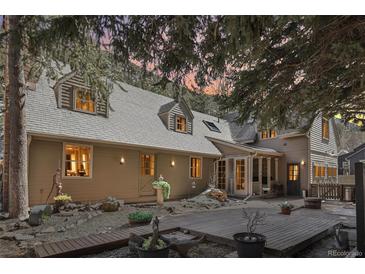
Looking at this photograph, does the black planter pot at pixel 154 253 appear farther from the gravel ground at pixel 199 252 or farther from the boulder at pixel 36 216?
the boulder at pixel 36 216

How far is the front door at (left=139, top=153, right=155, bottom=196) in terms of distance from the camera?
1053 cm

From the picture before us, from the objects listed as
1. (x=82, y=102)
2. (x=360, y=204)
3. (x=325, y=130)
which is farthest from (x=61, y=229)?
(x=325, y=130)

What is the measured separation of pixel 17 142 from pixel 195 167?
7.93m

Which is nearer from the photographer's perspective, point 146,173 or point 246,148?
point 146,173

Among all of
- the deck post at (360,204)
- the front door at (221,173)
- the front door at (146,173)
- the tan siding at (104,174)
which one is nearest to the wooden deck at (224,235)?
the deck post at (360,204)

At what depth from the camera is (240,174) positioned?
1335cm

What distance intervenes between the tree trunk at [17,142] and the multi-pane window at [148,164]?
4.66 meters

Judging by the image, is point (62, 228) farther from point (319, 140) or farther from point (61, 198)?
point (319, 140)

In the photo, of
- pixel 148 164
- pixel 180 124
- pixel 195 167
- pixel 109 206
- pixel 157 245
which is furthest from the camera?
pixel 180 124

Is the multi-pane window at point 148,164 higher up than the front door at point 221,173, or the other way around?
the multi-pane window at point 148,164

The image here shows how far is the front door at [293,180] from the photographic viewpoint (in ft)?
46.0

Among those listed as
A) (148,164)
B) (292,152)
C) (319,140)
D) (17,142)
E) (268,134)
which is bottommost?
(148,164)

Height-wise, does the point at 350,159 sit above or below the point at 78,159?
below

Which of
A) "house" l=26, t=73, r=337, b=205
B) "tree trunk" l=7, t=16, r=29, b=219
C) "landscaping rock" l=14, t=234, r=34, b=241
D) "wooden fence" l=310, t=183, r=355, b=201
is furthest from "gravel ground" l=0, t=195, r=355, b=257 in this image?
"wooden fence" l=310, t=183, r=355, b=201
